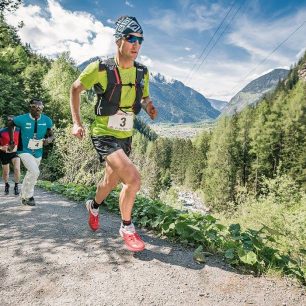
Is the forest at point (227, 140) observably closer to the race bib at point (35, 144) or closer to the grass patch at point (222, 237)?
the race bib at point (35, 144)

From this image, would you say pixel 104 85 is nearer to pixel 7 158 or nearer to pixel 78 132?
pixel 78 132

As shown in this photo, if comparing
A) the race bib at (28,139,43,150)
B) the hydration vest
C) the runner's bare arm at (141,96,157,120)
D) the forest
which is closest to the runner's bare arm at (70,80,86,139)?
the hydration vest

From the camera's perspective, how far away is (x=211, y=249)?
4562 mm

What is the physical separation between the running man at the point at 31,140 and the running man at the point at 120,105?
3.79 meters

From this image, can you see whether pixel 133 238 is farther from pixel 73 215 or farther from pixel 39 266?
pixel 73 215

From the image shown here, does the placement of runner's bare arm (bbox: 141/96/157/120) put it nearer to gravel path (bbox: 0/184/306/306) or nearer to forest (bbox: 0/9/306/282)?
gravel path (bbox: 0/184/306/306)

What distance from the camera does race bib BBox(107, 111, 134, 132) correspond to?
4.55 m

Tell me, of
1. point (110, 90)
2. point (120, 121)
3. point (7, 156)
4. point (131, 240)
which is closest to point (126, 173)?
point (120, 121)

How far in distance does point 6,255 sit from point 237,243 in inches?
111

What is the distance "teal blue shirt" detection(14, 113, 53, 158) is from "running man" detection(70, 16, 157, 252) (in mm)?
3800

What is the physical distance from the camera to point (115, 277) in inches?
146

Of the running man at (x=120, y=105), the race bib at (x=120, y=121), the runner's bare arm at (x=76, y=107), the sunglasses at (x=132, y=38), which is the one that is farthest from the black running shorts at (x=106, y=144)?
the sunglasses at (x=132, y=38)

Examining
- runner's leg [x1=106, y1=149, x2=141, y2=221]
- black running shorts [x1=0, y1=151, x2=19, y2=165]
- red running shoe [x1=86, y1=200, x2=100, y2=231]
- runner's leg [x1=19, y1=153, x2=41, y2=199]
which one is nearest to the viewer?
runner's leg [x1=106, y1=149, x2=141, y2=221]

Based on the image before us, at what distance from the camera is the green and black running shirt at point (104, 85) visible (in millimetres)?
4383
